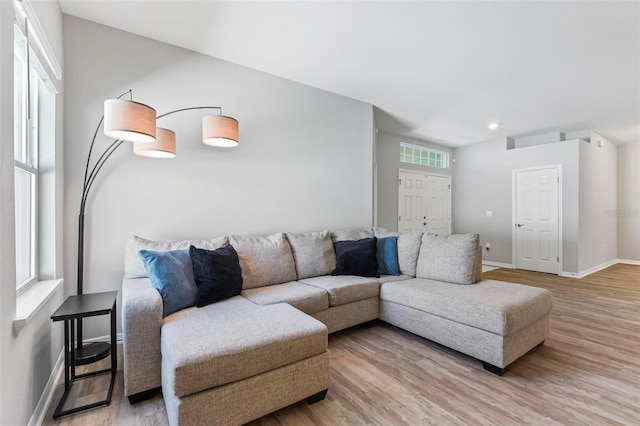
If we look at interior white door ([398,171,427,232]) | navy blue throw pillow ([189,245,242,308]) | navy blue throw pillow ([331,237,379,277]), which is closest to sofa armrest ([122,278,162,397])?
navy blue throw pillow ([189,245,242,308])

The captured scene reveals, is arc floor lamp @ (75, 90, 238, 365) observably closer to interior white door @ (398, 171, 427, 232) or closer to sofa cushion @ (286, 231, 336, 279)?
sofa cushion @ (286, 231, 336, 279)

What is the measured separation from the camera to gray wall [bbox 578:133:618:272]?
206 inches

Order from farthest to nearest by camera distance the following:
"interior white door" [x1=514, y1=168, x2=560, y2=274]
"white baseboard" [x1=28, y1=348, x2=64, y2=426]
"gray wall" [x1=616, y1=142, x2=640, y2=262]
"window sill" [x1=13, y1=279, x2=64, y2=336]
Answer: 1. "gray wall" [x1=616, y1=142, x2=640, y2=262]
2. "interior white door" [x1=514, y1=168, x2=560, y2=274]
3. "white baseboard" [x1=28, y1=348, x2=64, y2=426]
4. "window sill" [x1=13, y1=279, x2=64, y2=336]

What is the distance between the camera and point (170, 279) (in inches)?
80.2

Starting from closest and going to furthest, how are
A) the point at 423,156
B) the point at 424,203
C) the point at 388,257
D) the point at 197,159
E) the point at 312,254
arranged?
1. the point at 197,159
2. the point at 312,254
3. the point at 388,257
4. the point at 424,203
5. the point at 423,156

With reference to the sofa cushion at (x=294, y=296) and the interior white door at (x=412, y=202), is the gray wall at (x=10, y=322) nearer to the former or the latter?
the sofa cushion at (x=294, y=296)

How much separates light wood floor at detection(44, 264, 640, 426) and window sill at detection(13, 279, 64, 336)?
66 centimetres

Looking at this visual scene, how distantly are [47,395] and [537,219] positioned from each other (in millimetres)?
6956

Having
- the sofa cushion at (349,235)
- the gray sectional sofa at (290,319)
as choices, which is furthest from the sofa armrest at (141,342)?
the sofa cushion at (349,235)

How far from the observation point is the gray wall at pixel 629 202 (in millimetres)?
6211

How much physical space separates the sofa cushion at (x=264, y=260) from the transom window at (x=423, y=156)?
3.80 meters

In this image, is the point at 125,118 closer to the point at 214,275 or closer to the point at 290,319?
the point at 214,275

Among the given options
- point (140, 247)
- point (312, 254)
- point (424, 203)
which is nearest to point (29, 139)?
point (140, 247)

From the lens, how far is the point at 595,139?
5.57 meters
